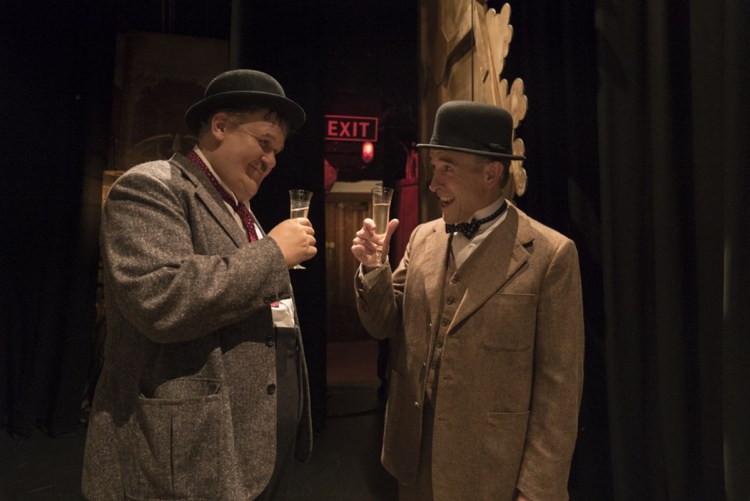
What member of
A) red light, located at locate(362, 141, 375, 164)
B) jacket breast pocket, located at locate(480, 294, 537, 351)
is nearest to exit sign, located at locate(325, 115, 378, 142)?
red light, located at locate(362, 141, 375, 164)

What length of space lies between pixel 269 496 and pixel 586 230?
58.0 inches

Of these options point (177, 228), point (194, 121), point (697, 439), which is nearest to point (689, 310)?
point (697, 439)

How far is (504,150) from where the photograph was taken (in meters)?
1.51

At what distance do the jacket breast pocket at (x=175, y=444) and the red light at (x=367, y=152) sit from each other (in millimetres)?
4756

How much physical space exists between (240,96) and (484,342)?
0.96m

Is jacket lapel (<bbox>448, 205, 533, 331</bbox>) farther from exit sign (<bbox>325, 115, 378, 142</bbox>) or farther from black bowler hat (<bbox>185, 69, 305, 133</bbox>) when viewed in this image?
exit sign (<bbox>325, 115, 378, 142</bbox>)

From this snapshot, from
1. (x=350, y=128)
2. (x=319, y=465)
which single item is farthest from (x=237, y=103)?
(x=350, y=128)

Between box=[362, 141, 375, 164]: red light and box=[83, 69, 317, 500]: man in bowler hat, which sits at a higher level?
box=[362, 141, 375, 164]: red light

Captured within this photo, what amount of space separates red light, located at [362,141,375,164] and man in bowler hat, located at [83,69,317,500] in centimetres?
438

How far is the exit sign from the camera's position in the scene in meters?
5.48

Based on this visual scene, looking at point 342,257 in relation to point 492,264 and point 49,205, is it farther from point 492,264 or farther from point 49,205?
point 492,264

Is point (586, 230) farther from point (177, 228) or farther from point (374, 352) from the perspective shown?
point (374, 352)

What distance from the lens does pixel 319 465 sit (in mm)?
3512

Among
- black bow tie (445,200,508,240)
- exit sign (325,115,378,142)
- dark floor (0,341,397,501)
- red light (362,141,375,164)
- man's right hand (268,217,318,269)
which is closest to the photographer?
man's right hand (268,217,318,269)
